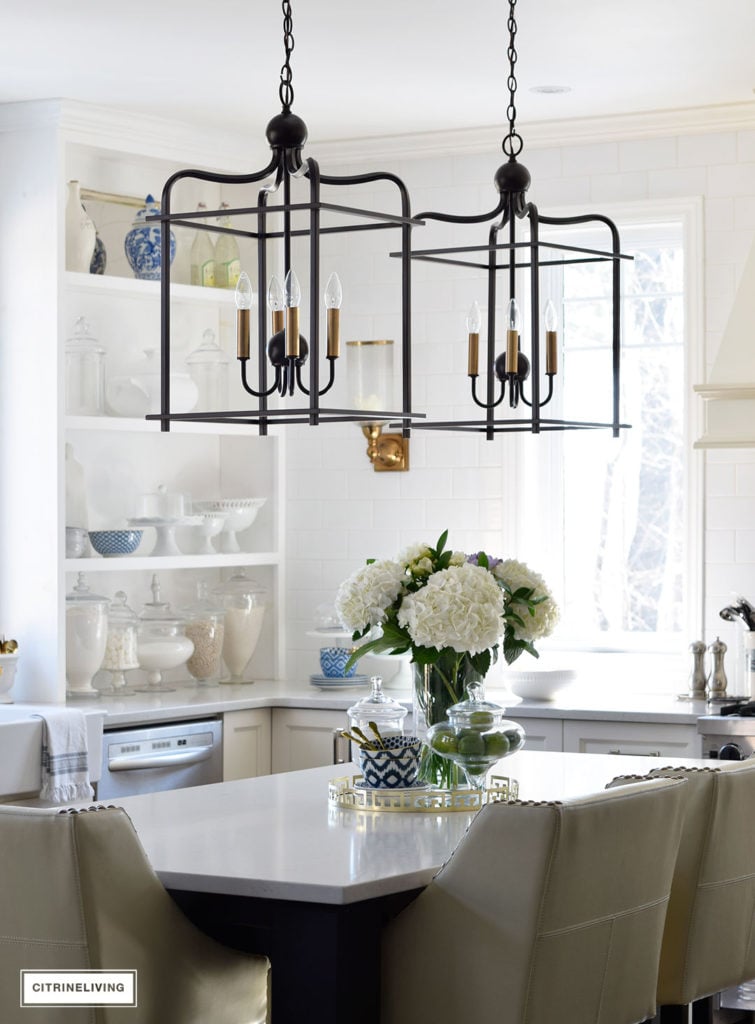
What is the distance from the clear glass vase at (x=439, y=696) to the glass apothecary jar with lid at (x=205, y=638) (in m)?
2.76

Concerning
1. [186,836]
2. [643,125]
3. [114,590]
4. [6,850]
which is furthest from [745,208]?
[6,850]

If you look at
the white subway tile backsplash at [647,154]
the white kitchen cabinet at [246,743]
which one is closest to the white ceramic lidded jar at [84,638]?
the white kitchen cabinet at [246,743]

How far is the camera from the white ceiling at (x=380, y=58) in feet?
15.1

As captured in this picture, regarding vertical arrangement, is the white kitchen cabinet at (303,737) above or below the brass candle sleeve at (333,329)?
below

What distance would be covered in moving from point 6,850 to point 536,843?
0.86 meters

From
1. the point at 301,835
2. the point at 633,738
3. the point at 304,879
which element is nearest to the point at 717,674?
the point at 633,738

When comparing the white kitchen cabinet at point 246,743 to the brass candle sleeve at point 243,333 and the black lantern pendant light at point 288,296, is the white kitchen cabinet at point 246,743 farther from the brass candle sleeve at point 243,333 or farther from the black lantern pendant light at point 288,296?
the brass candle sleeve at point 243,333

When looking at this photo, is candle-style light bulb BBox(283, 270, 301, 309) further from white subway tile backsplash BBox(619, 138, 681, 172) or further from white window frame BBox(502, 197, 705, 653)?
white subway tile backsplash BBox(619, 138, 681, 172)

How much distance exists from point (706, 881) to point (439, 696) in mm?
695

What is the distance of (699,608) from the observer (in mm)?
5773

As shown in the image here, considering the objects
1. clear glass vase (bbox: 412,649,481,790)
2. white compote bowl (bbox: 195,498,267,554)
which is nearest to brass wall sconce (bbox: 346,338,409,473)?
clear glass vase (bbox: 412,649,481,790)

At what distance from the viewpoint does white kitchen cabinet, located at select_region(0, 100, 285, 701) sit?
18.3 ft

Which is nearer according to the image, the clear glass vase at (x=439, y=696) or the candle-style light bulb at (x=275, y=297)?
the candle-style light bulb at (x=275, y=297)

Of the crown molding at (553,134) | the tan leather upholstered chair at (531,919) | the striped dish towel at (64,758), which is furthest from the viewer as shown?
the crown molding at (553,134)
